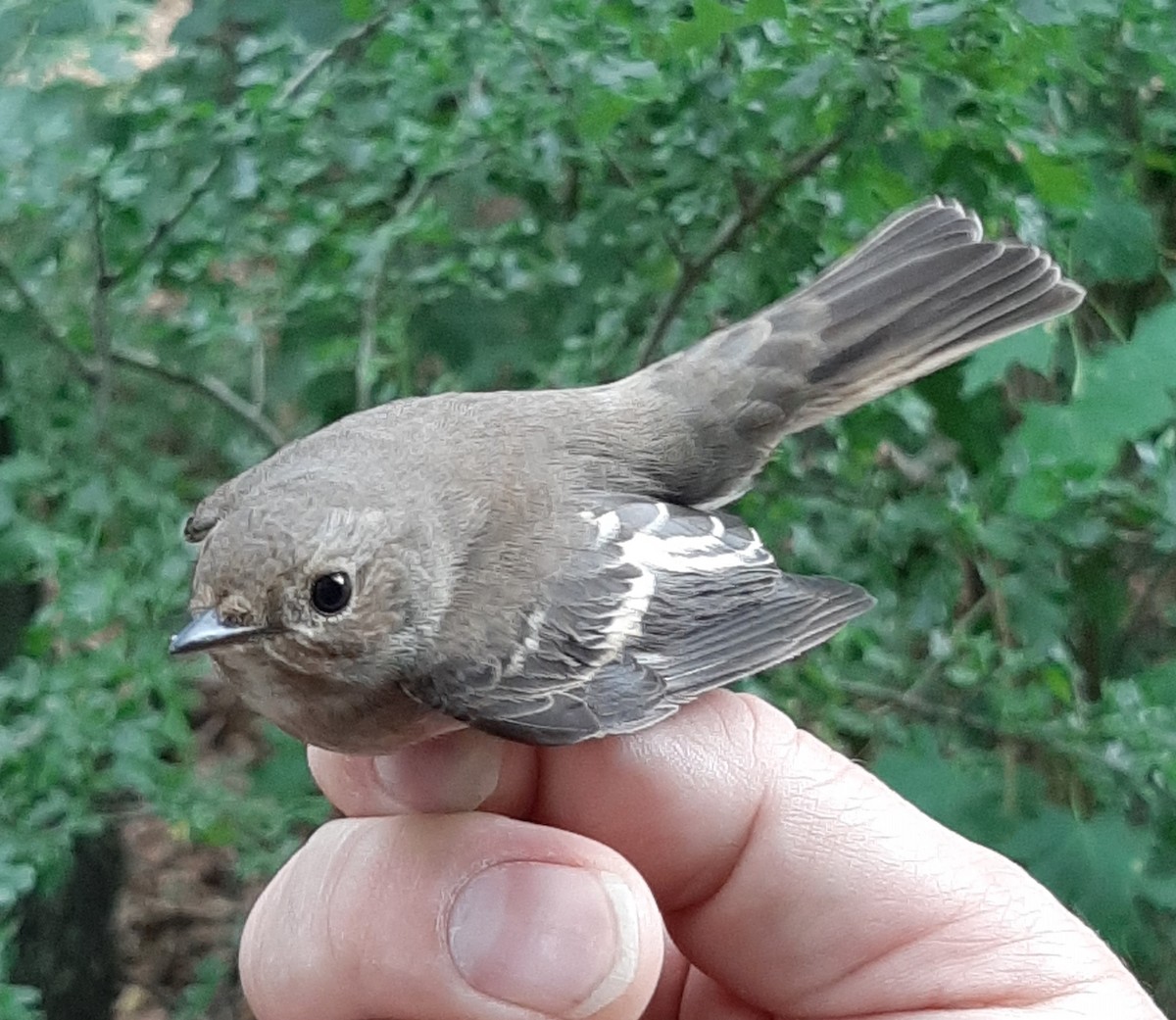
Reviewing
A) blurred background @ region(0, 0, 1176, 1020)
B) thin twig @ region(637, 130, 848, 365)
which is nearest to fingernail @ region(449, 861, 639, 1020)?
blurred background @ region(0, 0, 1176, 1020)

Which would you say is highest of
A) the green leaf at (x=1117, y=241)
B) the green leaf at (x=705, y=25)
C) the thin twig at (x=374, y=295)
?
the green leaf at (x=705, y=25)

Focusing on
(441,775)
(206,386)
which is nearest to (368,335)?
(206,386)

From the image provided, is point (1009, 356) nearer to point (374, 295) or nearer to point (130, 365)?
point (374, 295)

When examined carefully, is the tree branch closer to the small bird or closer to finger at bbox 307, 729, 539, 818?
the small bird

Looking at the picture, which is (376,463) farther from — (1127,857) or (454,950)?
(1127,857)

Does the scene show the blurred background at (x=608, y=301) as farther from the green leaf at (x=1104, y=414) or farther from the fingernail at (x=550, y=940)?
the fingernail at (x=550, y=940)

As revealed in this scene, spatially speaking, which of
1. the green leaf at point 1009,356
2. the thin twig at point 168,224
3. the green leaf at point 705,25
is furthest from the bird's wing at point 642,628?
the thin twig at point 168,224

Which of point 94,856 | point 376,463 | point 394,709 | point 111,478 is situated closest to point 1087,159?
point 376,463
